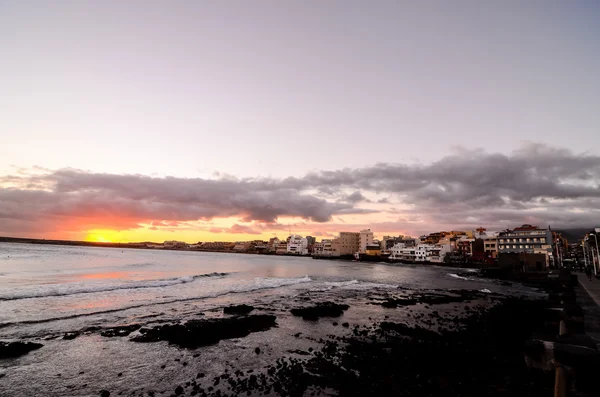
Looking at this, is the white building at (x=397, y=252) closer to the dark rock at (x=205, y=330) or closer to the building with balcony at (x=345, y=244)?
the building with balcony at (x=345, y=244)

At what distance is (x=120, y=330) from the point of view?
19625mm

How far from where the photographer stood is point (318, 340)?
18.9 m

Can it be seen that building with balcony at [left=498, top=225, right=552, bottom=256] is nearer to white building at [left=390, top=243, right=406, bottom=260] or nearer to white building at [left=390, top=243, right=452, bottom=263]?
white building at [left=390, top=243, right=452, bottom=263]

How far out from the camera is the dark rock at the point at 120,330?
739 inches

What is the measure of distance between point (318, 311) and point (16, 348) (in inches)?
783

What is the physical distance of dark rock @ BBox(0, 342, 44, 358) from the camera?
1515 centimetres

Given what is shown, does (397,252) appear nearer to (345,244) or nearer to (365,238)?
(365,238)

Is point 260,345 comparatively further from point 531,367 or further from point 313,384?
point 531,367

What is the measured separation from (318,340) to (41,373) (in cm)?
1367

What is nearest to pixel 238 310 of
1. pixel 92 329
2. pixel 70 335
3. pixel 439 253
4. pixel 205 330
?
pixel 205 330

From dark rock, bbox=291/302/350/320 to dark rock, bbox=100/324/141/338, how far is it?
1219 centimetres

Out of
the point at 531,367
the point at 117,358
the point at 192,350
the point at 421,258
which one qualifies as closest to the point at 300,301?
the point at 192,350

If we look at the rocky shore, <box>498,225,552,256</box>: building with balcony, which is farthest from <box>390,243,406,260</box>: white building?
the rocky shore

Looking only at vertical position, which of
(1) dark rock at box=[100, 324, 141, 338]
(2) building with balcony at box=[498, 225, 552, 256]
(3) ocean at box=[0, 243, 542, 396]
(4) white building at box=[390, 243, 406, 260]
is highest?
(2) building with balcony at box=[498, 225, 552, 256]
